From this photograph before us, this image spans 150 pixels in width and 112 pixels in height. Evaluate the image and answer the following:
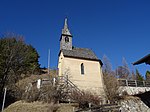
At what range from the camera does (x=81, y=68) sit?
27.4m

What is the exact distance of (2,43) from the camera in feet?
92.2

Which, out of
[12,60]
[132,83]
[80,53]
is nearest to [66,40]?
[80,53]

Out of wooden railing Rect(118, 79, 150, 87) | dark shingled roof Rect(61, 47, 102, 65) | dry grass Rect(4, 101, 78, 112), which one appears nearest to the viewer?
dry grass Rect(4, 101, 78, 112)

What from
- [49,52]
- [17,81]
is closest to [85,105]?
[17,81]

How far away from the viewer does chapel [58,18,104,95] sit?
25641mm

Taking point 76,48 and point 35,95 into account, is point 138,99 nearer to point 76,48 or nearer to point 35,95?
point 35,95

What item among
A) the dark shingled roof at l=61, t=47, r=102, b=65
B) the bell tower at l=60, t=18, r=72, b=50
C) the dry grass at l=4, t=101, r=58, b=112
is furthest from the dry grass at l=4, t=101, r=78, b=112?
the bell tower at l=60, t=18, r=72, b=50

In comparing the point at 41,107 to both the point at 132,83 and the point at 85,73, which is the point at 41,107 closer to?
the point at 85,73

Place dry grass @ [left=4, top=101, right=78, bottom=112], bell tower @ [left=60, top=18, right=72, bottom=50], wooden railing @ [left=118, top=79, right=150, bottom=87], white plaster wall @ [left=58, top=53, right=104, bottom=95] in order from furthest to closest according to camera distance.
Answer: bell tower @ [left=60, top=18, right=72, bottom=50], wooden railing @ [left=118, top=79, right=150, bottom=87], white plaster wall @ [left=58, top=53, right=104, bottom=95], dry grass @ [left=4, top=101, right=78, bottom=112]

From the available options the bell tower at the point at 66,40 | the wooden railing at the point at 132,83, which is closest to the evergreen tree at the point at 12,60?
the bell tower at the point at 66,40

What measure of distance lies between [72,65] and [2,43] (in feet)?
40.4

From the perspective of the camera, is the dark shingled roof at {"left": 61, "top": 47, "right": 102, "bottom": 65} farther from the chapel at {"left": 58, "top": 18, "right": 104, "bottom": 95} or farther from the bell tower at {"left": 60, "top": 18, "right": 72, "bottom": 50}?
the bell tower at {"left": 60, "top": 18, "right": 72, "bottom": 50}

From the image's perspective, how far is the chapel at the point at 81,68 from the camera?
84.1 feet

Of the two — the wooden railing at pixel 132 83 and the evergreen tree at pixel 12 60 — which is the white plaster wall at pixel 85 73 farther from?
the evergreen tree at pixel 12 60
